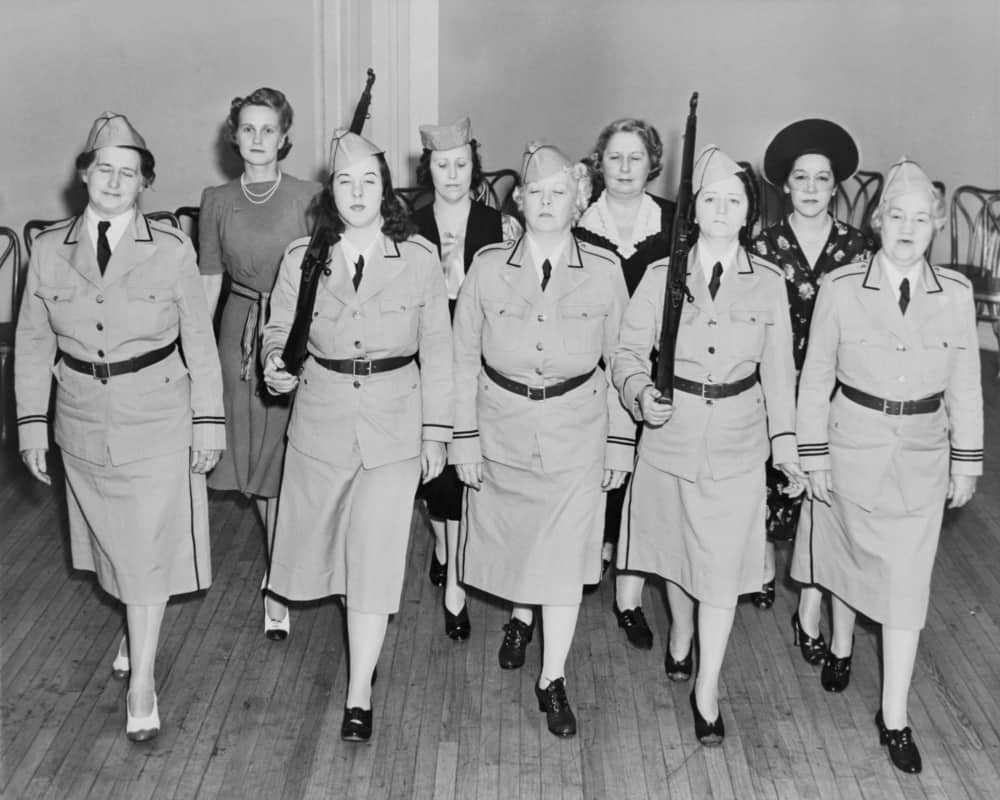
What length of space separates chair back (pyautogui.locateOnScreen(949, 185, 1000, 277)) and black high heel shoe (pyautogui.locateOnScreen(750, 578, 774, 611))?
342 cm

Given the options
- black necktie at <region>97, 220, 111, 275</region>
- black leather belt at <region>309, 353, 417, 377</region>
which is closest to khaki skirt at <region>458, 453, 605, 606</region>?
black leather belt at <region>309, 353, 417, 377</region>

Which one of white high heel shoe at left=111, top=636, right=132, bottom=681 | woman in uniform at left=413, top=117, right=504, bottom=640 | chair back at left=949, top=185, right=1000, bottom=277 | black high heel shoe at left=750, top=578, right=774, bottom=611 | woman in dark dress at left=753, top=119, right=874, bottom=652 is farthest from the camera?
chair back at left=949, top=185, right=1000, bottom=277

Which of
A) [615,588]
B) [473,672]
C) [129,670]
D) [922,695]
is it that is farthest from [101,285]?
[922,695]

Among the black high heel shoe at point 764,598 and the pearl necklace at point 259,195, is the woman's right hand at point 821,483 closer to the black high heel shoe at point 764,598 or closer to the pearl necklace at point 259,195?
the black high heel shoe at point 764,598

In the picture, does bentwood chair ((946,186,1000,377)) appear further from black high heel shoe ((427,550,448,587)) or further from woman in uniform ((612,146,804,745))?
woman in uniform ((612,146,804,745))

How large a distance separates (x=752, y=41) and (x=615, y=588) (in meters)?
4.28

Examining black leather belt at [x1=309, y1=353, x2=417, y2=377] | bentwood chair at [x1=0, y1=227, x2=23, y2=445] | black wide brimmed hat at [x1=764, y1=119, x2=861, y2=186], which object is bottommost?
bentwood chair at [x1=0, y1=227, x2=23, y2=445]

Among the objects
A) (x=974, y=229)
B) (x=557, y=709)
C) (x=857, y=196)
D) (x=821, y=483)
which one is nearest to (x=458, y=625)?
(x=557, y=709)

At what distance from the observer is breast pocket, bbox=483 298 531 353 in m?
3.50

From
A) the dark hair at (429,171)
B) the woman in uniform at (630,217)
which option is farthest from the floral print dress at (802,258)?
the dark hair at (429,171)

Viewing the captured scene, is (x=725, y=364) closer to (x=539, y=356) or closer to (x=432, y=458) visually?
(x=539, y=356)

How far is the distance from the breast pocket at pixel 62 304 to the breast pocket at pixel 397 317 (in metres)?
0.75

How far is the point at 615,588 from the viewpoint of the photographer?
4387 mm

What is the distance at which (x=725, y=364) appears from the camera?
11.3 ft
